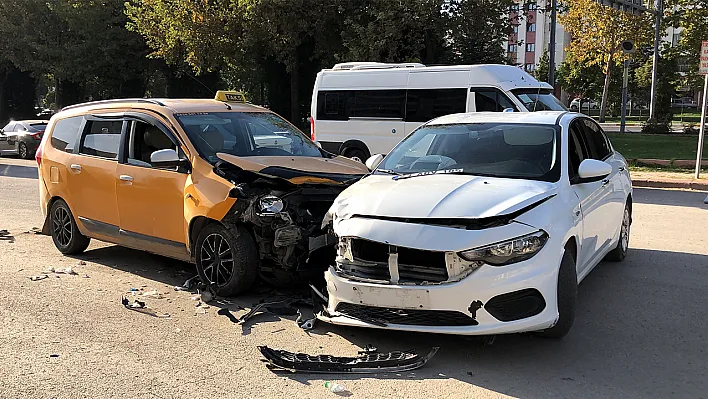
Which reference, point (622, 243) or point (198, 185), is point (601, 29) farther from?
point (198, 185)

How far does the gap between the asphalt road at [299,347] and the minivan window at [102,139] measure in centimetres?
132

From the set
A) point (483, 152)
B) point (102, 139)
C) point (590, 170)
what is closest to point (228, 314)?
point (483, 152)

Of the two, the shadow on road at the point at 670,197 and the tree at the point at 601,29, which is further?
the tree at the point at 601,29

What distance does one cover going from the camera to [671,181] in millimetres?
14492

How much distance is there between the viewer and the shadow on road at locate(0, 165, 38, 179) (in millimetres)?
17609

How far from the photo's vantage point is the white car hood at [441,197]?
461 centimetres

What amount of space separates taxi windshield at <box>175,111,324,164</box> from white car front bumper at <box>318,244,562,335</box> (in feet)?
8.20

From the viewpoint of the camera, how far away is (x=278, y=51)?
26.4 meters

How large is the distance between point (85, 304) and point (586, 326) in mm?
4336

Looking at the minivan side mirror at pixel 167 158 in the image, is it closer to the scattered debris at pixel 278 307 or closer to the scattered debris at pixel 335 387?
the scattered debris at pixel 278 307

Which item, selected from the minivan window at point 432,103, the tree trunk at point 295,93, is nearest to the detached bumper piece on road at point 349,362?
the minivan window at point 432,103

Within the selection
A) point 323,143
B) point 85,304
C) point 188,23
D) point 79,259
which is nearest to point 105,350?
point 85,304

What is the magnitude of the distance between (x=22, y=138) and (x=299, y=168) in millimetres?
21294

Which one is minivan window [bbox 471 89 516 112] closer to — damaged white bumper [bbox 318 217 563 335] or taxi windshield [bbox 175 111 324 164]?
taxi windshield [bbox 175 111 324 164]
